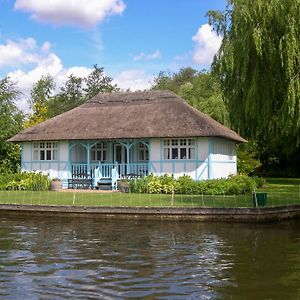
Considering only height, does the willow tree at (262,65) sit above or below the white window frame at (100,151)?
above

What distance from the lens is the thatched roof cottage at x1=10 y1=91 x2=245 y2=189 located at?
29688 mm

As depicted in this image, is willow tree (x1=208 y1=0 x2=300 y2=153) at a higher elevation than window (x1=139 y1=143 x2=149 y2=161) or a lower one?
higher

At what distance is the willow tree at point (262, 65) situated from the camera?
20266 millimetres

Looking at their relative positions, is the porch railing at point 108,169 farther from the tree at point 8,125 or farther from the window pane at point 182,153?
the tree at point 8,125

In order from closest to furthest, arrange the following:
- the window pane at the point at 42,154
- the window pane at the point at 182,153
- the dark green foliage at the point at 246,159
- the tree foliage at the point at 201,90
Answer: the window pane at the point at 182,153 < the window pane at the point at 42,154 < the dark green foliage at the point at 246,159 < the tree foliage at the point at 201,90

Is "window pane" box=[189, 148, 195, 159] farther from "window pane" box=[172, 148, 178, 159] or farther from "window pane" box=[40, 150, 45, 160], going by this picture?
"window pane" box=[40, 150, 45, 160]

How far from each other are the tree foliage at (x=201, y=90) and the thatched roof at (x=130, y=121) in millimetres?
2994

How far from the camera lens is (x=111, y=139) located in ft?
99.8

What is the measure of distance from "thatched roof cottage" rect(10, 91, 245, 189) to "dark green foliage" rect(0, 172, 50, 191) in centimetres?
164

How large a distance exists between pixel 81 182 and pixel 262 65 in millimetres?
13966

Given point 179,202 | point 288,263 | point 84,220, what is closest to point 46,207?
point 84,220

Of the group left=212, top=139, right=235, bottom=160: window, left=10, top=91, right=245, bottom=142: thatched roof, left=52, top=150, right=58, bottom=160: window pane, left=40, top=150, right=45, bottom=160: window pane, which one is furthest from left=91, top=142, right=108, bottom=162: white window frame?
left=212, top=139, right=235, bottom=160: window

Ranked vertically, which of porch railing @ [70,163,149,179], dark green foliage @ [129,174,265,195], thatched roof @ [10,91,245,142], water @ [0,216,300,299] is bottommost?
water @ [0,216,300,299]

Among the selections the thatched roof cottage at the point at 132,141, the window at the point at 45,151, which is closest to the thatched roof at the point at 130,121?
the thatched roof cottage at the point at 132,141
